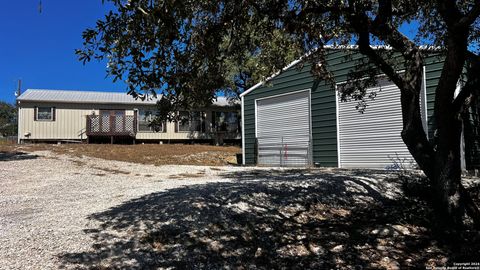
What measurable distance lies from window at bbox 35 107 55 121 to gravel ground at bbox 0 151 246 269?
36.0ft

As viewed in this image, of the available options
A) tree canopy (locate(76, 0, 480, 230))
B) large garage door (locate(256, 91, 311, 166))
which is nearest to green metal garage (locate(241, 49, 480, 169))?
large garage door (locate(256, 91, 311, 166))

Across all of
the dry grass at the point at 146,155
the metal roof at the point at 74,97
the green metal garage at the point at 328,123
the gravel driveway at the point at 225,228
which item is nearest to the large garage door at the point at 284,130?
the green metal garage at the point at 328,123

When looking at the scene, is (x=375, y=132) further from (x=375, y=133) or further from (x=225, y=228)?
(x=225, y=228)

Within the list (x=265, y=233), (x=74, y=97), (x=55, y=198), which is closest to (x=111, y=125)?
(x=74, y=97)

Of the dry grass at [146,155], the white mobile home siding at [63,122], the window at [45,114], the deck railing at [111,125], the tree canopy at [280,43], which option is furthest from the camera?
the deck railing at [111,125]

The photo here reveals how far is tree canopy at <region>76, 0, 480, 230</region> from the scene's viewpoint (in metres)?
3.47

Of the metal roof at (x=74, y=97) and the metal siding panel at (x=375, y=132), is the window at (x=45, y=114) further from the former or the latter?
the metal siding panel at (x=375, y=132)

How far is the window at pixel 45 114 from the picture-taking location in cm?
2303

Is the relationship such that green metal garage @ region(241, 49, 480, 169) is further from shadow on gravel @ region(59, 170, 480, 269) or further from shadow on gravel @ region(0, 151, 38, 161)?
shadow on gravel @ region(0, 151, 38, 161)

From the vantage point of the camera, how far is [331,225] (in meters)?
5.38

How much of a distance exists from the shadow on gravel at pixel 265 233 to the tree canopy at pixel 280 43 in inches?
37.5

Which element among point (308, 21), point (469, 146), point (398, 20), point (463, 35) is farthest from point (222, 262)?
point (469, 146)

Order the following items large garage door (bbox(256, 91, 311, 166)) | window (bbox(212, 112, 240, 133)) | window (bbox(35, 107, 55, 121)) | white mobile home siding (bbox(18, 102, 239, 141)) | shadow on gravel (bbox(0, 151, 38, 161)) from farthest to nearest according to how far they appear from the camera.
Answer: window (bbox(212, 112, 240, 133)) → window (bbox(35, 107, 55, 121)) → white mobile home siding (bbox(18, 102, 239, 141)) → large garage door (bbox(256, 91, 311, 166)) → shadow on gravel (bbox(0, 151, 38, 161))

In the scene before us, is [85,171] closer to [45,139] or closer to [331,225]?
[331,225]
